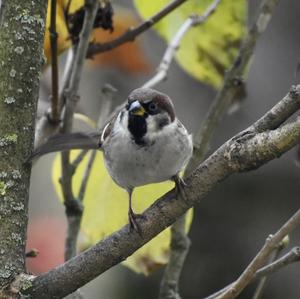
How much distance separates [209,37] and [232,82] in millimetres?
161

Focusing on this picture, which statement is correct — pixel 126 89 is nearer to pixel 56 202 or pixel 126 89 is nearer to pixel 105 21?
pixel 56 202

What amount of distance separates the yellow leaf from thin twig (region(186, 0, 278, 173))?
12 centimetres

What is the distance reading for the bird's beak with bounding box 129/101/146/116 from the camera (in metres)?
1.46

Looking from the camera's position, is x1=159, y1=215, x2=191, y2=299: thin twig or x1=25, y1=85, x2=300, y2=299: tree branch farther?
x1=159, y1=215, x2=191, y2=299: thin twig

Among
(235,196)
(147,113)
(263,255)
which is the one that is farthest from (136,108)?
(235,196)

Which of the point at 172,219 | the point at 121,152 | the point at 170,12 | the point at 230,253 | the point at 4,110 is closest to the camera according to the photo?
the point at 172,219

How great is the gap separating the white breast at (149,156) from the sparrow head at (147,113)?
1cm

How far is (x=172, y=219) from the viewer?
121 centimetres

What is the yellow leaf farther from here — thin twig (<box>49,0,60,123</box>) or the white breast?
thin twig (<box>49,0,60,123</box>)

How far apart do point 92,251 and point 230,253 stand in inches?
90.9

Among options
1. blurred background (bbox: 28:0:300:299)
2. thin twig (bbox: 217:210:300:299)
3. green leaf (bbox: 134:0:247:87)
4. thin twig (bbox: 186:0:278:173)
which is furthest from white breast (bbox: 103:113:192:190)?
blurred background (bbox: 28:0:300:299)

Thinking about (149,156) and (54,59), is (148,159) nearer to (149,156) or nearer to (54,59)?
(149,156)

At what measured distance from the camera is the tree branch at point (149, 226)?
1.13 m

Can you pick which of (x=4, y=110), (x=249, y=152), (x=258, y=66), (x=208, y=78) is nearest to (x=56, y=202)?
(x=258, y=66)
